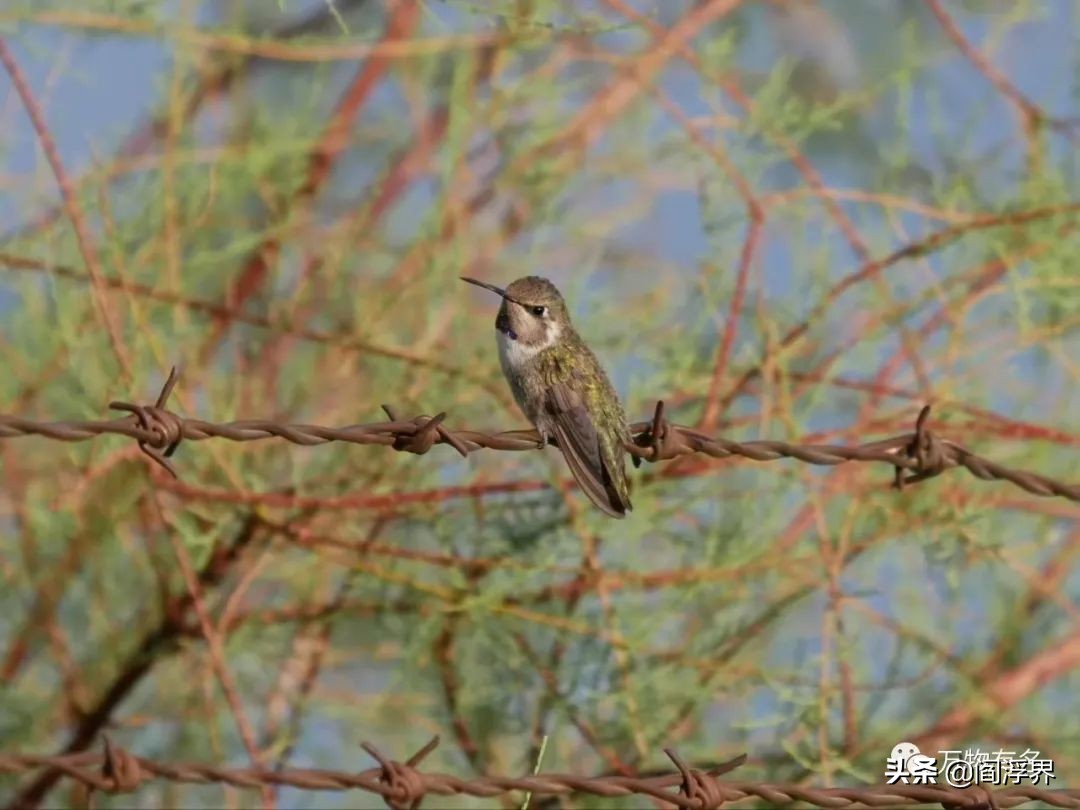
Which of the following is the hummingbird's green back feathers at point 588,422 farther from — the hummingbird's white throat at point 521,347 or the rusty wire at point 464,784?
the rusty wire at point 464,784

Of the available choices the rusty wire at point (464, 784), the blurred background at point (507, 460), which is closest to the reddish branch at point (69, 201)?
the blurred background at point (507, 460)

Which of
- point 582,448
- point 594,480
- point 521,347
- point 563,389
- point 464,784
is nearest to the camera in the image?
point 464,784

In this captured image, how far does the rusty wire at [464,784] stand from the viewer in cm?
264

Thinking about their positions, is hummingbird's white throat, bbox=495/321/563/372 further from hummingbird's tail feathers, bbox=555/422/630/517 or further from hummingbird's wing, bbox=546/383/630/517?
hummingbird's tail feathers, bbox=555/422/630/517

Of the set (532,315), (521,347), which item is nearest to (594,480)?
(521,347)

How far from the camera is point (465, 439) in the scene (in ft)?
10.6

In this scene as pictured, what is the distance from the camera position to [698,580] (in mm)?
5105

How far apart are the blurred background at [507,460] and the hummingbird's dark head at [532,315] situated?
36 cm

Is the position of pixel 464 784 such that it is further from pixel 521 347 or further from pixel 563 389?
pixel 521 347

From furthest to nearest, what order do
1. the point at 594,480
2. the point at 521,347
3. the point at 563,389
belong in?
the point at 521,347, the point at 563,389, the point at 594,480

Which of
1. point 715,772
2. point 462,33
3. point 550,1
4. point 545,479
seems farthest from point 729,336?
point 715,772

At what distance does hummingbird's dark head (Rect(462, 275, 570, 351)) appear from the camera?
4.70 meters

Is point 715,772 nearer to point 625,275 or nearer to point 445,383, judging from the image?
point 445,383

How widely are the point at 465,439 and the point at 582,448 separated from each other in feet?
3.42
